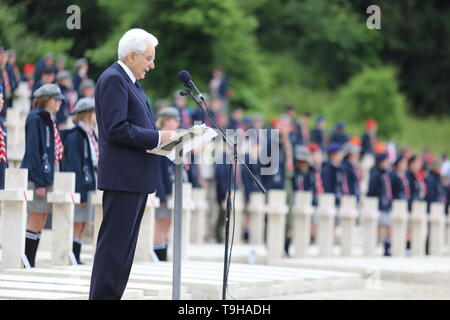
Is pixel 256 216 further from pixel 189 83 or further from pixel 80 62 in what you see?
pixel 189 83

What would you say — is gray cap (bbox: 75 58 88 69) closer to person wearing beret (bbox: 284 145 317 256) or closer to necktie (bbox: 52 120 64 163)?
person wearing beret (bbox: 284 145 317 256)

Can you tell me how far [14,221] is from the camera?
37.2 feet

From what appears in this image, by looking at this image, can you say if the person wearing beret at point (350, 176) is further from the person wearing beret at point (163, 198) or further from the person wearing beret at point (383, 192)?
the person wearing beret at point (163, 198)

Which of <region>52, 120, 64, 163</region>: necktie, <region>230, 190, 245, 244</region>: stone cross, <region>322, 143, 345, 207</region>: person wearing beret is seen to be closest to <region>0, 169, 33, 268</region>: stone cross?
<region>52, 120, 64, 163</region>: necktie

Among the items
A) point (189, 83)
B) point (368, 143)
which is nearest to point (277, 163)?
point (368, 143)

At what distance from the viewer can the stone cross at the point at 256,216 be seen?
1852 cm

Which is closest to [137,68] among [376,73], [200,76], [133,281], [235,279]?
[133,281]

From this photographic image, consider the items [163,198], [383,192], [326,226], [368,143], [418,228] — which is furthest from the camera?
[368,143]

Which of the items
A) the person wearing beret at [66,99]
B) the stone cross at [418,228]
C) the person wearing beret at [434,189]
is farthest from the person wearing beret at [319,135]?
the person wearing beret at [66,99]

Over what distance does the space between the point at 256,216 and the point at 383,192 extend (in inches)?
136

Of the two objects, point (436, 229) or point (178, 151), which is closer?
point (178, 151)

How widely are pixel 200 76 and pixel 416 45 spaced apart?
19.3m

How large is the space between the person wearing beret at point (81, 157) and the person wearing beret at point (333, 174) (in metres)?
8.15

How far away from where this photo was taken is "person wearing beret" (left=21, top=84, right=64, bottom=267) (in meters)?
11.9
